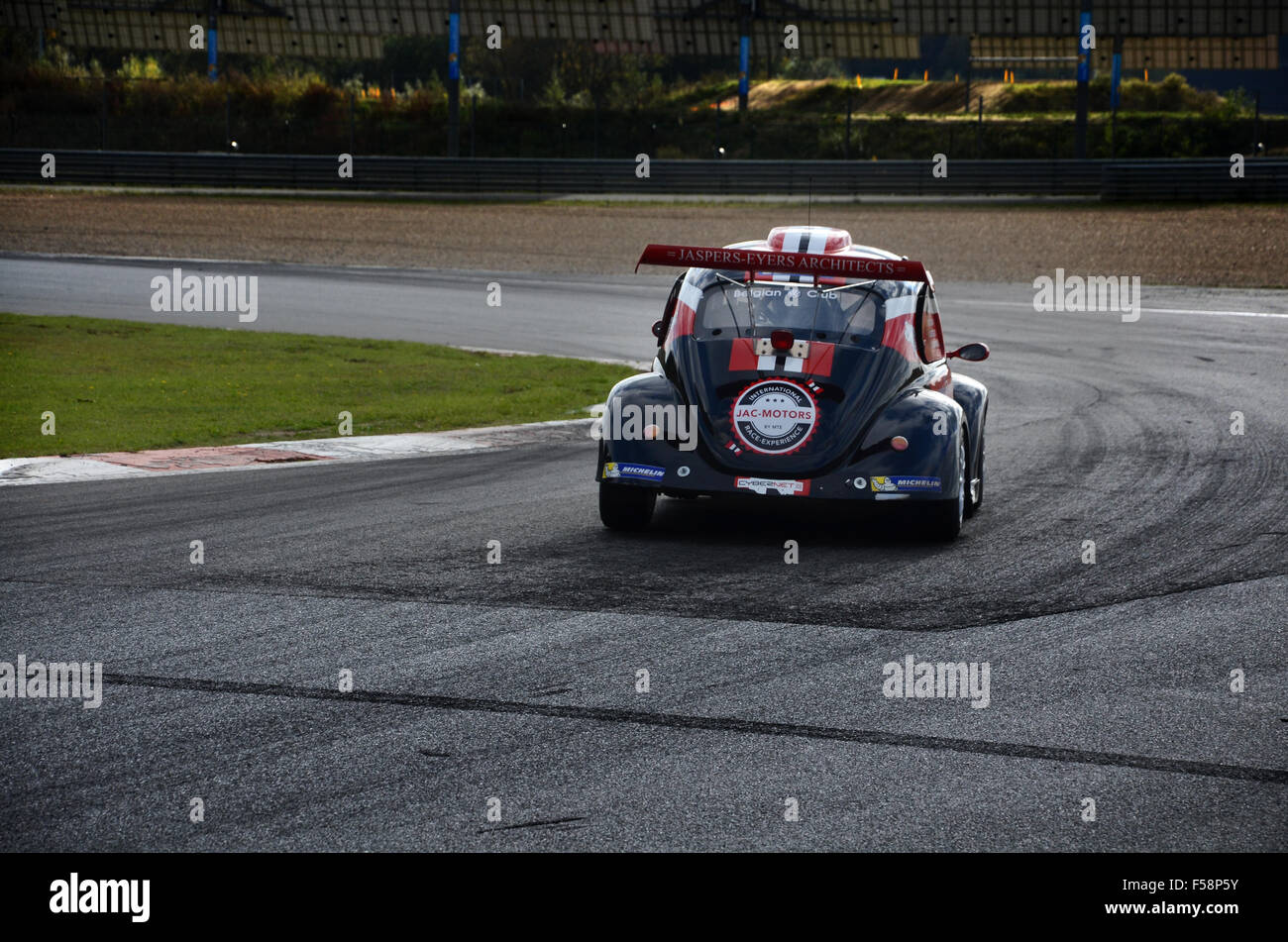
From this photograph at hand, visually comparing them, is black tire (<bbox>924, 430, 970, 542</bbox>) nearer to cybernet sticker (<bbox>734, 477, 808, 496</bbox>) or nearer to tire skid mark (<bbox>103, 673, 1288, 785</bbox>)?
cybernet sticker (<bbox>734, 477, 808, 496</bbox>)

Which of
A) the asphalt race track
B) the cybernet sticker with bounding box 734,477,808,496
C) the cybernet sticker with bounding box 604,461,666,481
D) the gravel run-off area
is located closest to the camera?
the asphalt race track

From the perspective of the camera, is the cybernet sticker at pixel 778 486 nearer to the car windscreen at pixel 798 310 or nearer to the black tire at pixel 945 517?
the black tire at pixel 945 517

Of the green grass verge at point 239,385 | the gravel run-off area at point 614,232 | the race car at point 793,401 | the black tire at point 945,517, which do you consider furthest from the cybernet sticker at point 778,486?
the gravel run-off area at point 614,232

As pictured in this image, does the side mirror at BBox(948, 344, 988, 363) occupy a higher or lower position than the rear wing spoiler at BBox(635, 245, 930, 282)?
lower

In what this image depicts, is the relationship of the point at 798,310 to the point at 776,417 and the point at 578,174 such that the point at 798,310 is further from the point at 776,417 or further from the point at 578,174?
the point at 578,174

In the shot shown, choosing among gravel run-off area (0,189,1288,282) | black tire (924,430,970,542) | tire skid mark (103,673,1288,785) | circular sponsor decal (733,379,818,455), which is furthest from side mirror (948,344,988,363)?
gravel run-off area (0,189,1288,282)

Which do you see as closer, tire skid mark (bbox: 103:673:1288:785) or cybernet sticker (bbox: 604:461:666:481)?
tire skid mark (bbox: 103:673:1288:785)

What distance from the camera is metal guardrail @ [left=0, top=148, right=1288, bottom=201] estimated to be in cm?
4166

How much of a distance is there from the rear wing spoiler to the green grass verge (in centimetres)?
519

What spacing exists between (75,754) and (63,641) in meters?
1.55

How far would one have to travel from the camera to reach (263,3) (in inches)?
2274

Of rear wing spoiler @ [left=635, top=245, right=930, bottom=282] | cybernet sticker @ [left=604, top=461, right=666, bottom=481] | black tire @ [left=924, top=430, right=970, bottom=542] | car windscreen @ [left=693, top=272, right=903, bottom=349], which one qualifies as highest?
rear wing spoiler @ [left=635, top=245, right=930, bottom=282]

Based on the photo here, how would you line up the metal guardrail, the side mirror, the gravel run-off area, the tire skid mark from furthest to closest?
the metal guardrail < the gravel run-off area < the side mirror < the tire skid mark
